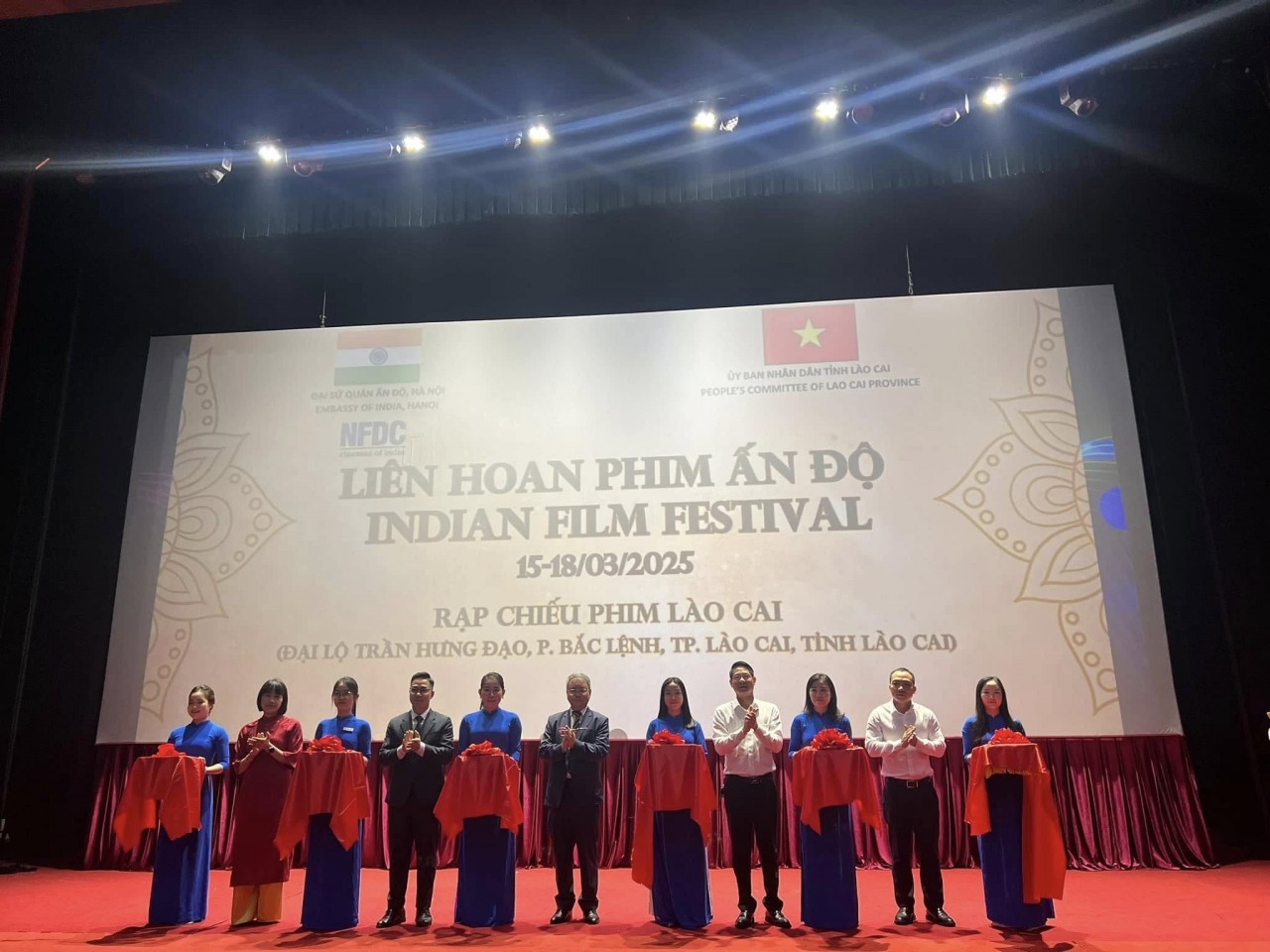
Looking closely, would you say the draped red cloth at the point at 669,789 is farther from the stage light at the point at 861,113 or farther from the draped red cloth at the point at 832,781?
the stage light at the point at 861,113

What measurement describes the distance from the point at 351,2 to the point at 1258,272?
632cm

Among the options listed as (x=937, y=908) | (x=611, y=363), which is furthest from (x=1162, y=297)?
(x=937, y=908)

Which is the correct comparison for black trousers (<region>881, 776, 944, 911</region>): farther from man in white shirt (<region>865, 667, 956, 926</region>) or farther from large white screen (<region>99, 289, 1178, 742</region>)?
large white screen (<region>99, 289, 1178, 742</region>)

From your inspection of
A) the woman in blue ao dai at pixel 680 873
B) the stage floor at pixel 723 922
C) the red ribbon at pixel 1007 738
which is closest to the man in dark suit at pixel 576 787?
the stage floor at pixel 723 922

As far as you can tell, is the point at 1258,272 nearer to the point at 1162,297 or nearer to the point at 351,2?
the point at 1162,297

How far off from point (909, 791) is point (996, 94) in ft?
14.1

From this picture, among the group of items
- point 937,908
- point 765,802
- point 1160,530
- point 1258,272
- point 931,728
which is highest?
point 1258,272

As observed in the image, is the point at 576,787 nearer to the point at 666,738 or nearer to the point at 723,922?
the point at 666,738

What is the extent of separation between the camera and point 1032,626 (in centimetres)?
585

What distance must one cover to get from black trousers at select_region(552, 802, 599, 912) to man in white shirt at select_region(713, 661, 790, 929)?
0.66 metres

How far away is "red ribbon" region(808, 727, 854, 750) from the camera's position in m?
4.03

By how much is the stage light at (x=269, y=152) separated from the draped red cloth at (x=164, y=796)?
4.13m

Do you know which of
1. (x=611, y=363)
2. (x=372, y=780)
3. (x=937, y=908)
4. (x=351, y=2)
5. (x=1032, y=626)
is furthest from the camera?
(x=611, y=363)

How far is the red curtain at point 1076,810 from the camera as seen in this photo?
18.7 ft
